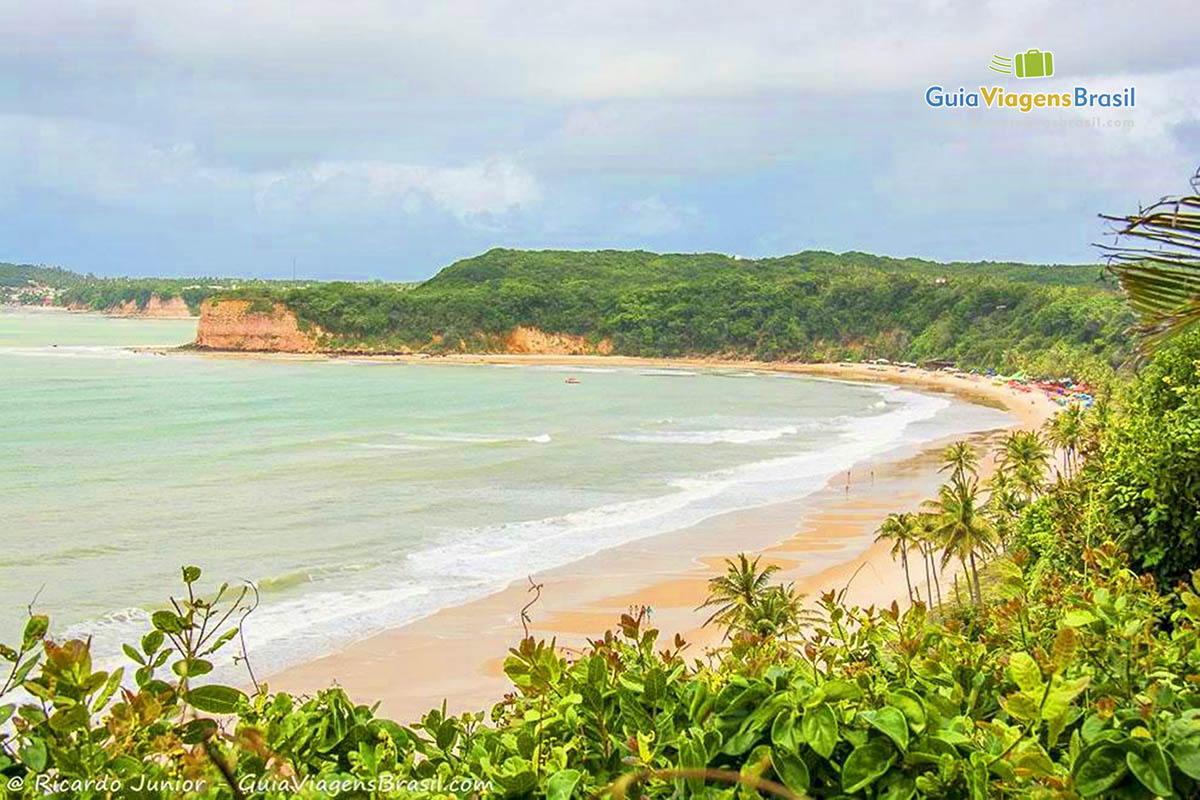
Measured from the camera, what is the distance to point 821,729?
111 inches

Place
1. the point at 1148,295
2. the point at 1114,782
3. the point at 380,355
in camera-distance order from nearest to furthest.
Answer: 1. the point at 1114,782
2. the point at 1148,295
3. the point at 380,355

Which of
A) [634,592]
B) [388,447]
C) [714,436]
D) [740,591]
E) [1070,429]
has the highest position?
[1070,429]

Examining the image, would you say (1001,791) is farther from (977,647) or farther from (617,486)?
(617,486)

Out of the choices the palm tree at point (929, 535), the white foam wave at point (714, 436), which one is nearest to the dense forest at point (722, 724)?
the palm tree at point (929, 535)

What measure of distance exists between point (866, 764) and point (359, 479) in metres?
35.9

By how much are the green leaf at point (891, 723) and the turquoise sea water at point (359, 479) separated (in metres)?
4.97

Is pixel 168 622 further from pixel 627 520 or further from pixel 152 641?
pixel 627 520

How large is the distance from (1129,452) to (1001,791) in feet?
41.7

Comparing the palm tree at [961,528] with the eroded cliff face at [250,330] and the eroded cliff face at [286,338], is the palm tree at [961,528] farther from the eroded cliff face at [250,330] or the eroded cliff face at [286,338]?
the eroded cliff face at [250,330]

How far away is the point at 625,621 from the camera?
12.2 ft

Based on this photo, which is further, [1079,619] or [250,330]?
[250,330]


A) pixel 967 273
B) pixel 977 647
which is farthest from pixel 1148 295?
pixel 967 273

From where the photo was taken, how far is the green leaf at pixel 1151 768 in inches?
97.8

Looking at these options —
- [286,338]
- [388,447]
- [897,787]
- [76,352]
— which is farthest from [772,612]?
[286,338]
